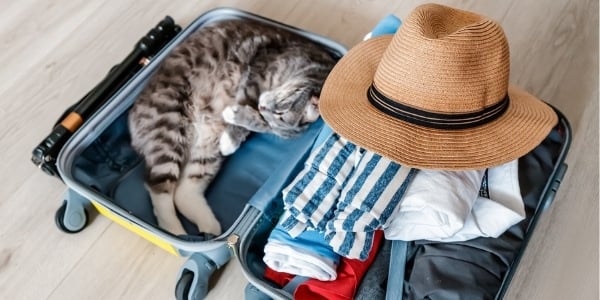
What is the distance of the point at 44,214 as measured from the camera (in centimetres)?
133

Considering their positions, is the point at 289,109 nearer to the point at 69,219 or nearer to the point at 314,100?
the point at 314,100

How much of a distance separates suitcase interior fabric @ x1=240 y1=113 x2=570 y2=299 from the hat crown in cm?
24

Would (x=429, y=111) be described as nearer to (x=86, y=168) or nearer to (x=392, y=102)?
(x=392, y=102)

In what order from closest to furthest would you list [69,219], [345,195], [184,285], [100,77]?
[345,195], [184,285], [69,219], [100,77]

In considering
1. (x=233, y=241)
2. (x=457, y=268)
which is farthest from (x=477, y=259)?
(x=233, y=241)

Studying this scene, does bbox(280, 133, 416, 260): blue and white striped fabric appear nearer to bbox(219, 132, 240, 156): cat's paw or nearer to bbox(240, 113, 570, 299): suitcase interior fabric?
bbox(240, 113, 570, 299): suitcase interior fabric

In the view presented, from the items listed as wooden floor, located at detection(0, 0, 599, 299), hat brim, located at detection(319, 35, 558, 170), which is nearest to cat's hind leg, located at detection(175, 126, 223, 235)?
wooden floor, located at detection(0, 0, 599, 299)

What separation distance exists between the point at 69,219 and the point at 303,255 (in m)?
0.64

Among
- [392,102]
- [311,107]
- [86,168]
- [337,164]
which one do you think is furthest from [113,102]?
[392,102]

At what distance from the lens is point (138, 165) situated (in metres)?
1.37

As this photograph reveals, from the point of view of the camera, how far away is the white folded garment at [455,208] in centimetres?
92

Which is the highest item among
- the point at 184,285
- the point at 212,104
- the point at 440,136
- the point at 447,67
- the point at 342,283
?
the point at 447,67

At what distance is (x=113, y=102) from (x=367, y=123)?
69 centimetres

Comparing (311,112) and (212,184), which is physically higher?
(311,112)
